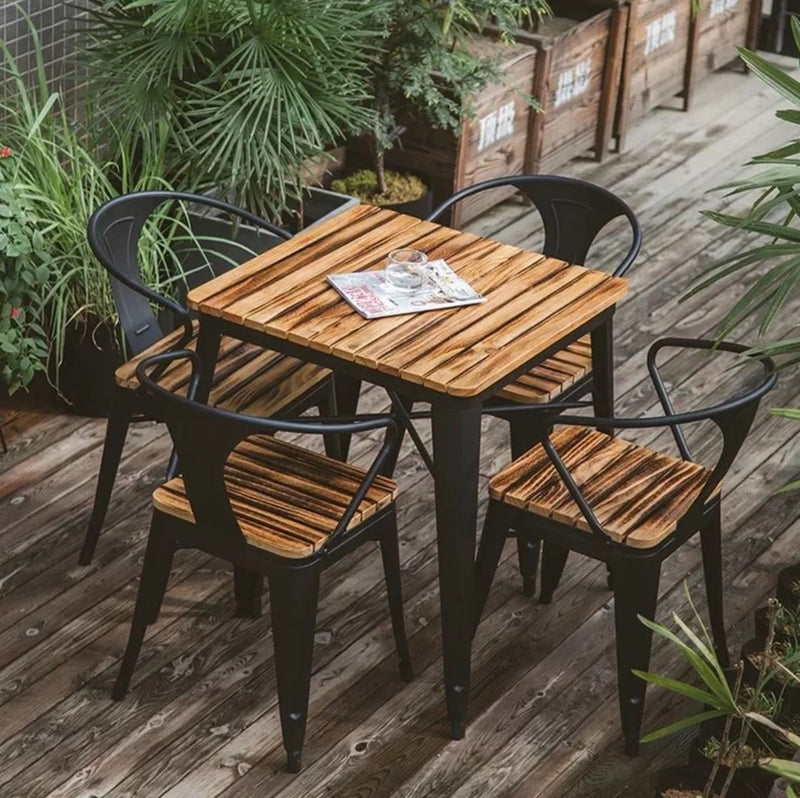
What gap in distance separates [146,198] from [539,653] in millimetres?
1455

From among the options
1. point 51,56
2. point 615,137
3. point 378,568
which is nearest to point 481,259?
point 378,568

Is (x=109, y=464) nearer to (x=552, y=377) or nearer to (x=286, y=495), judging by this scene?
(x=286, y=495)

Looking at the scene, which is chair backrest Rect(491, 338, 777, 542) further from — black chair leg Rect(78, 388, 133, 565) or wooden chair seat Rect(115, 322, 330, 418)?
black chair leg Rect(78, 388, 133, 565)

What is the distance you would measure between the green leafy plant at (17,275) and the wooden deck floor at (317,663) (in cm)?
31

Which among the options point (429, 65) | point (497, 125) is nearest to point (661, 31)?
point (497, 125)

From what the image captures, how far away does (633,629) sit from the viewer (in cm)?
332

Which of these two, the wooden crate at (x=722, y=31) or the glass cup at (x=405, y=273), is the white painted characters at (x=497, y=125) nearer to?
the wooden crate at (x=722, y=31)

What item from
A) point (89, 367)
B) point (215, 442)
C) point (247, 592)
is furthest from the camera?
point (89, 367)

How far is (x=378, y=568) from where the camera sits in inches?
158

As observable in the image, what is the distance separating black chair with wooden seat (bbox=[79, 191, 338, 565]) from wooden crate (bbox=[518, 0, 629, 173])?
7.53 feet

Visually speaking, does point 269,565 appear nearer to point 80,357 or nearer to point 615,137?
point 80,357

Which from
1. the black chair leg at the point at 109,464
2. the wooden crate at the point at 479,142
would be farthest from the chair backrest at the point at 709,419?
the wooden crate at the point at 479,142

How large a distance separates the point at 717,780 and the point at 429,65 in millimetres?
2838

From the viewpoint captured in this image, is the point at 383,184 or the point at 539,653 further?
the point at 383,184
